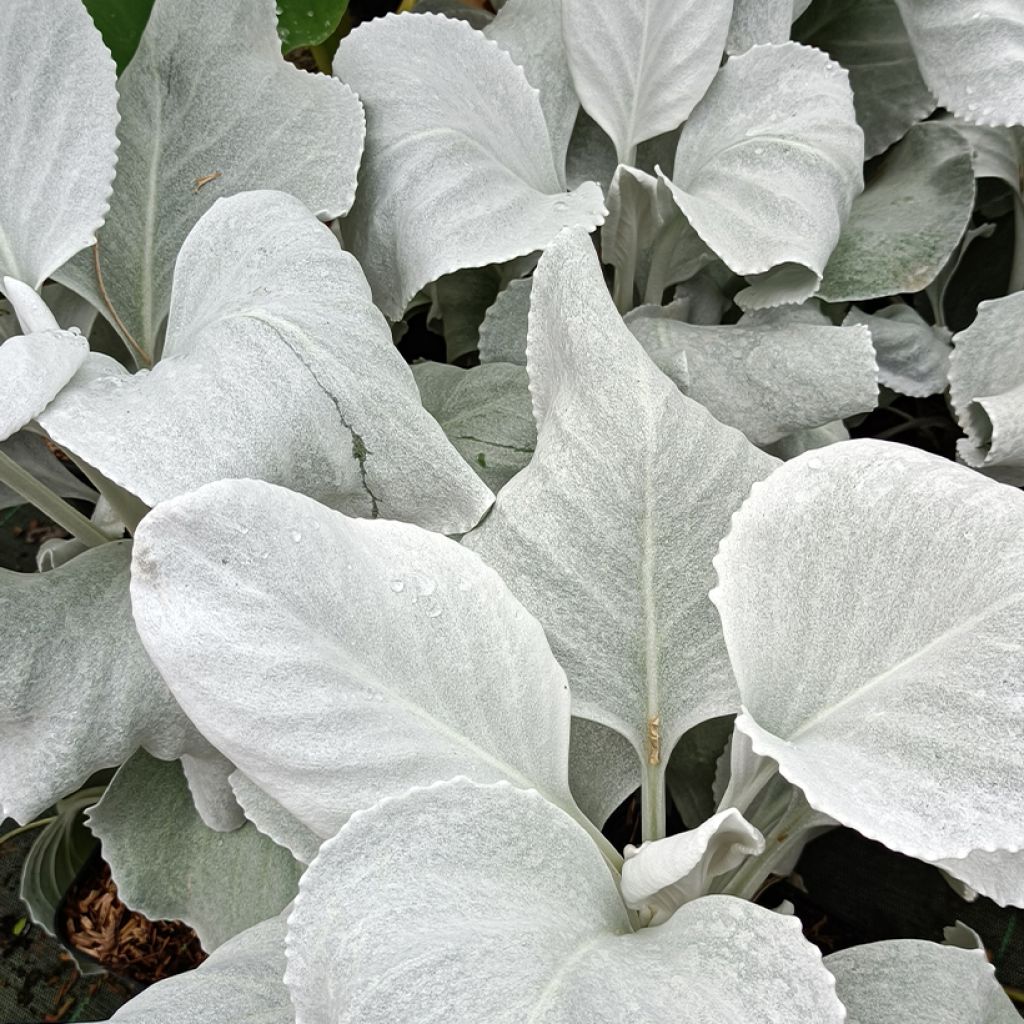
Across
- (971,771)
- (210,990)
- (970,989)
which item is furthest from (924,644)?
(210,990)

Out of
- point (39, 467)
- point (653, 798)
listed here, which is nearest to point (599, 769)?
point (653, 798)

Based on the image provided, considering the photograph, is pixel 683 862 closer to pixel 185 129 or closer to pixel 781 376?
pixel 781 376

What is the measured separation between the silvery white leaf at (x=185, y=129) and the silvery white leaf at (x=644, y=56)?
13 centimetres

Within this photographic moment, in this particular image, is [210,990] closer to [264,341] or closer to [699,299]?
[264,341]

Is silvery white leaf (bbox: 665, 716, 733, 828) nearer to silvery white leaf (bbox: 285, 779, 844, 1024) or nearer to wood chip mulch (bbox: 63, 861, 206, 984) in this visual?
silvery white leaf (bbox: 285, 779, 844, 1024)

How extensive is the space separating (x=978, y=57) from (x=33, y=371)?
472 millimetres

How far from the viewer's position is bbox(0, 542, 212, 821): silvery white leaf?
44 centimetres

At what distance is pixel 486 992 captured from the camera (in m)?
0.31

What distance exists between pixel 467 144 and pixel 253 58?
5.0 inches

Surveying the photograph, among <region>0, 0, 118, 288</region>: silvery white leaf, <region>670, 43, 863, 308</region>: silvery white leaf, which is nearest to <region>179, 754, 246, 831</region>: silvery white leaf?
<region>0, 0, 118, 288</region>: silvery white leaf

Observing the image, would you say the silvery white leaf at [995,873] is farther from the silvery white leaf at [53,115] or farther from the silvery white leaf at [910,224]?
the silvery white leaf at [53,115]

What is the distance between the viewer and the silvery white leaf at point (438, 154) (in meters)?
0.52

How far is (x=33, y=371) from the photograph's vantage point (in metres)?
0.39

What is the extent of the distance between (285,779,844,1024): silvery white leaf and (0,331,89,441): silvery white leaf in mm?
182
